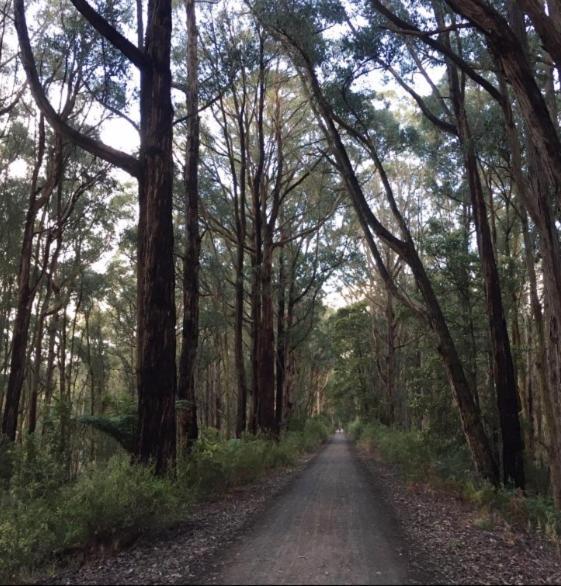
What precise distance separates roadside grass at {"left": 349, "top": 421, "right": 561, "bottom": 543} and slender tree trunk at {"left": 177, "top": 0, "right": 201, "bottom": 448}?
16.9ft

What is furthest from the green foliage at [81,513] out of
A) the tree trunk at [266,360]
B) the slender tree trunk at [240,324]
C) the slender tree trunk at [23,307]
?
the tree trunk at [266,360]

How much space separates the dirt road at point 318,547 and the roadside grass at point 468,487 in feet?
5.25

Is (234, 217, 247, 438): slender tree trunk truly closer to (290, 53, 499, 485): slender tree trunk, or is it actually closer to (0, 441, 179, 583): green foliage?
(290, 53, 499, 485): slender tree trunk

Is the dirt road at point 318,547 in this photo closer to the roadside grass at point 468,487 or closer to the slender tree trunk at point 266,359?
the roadside grass at point 468,487

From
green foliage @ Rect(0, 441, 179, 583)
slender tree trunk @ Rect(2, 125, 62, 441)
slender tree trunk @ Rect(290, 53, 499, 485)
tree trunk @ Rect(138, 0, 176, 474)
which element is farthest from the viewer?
slender tree trunk @ Rect(2, 125, 62, 441)

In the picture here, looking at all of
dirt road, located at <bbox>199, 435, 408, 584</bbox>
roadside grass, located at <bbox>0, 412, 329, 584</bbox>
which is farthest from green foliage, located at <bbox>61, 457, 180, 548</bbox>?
dirt road, located at <bbox>199, 435, 408, 584</bbox>

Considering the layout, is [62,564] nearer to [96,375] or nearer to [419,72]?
[419,72]

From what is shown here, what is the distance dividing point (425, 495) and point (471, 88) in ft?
49.0

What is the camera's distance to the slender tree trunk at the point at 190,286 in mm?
11227

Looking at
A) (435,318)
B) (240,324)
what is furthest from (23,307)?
(435,318)

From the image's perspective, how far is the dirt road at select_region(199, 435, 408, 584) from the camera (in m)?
4.72

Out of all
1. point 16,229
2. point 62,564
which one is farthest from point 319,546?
point 16,229

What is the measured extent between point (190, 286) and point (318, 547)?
7266 millimetres

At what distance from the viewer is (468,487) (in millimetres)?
9555
